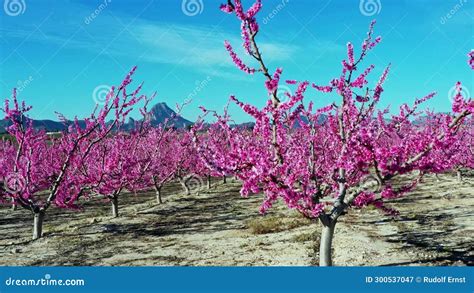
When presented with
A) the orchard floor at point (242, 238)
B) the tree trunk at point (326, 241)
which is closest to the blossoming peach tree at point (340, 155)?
the tree trunk at point (326, 241)

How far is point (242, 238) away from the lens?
13203 millimetres

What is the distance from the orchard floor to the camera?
10.5 metres

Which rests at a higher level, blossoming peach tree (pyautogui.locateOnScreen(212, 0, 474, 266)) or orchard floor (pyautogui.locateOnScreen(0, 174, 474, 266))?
→ blossoming peach tree (pyautogui.locateOnScreen(212, 0, 474, 266))

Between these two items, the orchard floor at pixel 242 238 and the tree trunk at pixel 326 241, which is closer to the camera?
the tree trunk at pixel 326 241

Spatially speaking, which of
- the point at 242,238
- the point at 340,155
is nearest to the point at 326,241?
the point at 340,155

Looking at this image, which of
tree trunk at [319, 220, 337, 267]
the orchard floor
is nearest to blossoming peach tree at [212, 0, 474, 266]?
tree trunk at [319, 220, 337, 267]

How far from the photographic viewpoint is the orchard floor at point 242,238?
1046 centimetres

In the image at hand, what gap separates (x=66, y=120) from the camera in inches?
619

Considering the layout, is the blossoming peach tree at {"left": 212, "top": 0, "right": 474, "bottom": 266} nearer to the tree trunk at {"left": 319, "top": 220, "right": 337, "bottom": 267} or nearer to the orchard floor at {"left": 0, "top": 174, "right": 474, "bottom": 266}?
the tree trunk at {"left": 319, "top": 220, "right": 337, "bottom": 267}

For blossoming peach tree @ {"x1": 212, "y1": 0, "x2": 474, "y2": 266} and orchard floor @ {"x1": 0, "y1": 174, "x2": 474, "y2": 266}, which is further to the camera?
orchard floor @ {"x1": 0, "y1": 174, "x2": 474, "y2": 266}

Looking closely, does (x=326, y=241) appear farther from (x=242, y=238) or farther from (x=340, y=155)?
(x=242, y=238)

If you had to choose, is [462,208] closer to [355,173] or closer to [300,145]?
[355,173]

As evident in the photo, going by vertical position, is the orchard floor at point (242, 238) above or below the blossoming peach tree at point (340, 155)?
below

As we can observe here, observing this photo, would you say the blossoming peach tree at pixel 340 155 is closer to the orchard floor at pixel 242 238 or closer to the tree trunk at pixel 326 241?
the tree trunk at pixel 326 241
